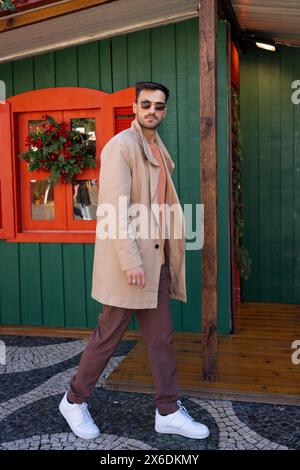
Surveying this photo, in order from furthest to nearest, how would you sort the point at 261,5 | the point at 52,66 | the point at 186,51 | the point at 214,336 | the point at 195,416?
the point at 52,66 < the point at 186,51 < the point at 261,5 < the point at 214,336 < the point at 195,416

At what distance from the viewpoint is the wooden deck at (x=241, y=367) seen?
342 centimetres

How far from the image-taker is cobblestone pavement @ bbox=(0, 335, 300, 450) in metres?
2.88

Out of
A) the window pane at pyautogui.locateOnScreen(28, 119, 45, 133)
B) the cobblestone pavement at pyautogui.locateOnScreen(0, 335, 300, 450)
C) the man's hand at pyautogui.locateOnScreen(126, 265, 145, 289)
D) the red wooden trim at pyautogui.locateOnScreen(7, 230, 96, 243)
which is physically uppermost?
the window pane at pyautogui.locateOnScreen(28, 119, 45, 133)

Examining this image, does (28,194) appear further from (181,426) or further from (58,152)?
(181,426)

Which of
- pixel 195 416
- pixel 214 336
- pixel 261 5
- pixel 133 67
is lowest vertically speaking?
pixel 195 416

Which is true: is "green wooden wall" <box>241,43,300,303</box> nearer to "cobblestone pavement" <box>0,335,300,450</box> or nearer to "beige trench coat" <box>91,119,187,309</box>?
"cobblestone pavement" <box>0,335,300,450</box>

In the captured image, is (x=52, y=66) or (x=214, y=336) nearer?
(x=214, y=336)

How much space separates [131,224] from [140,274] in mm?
263

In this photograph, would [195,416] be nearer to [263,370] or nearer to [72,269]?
[263,370]

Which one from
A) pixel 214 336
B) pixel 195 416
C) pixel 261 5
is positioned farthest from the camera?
pixel 261 5

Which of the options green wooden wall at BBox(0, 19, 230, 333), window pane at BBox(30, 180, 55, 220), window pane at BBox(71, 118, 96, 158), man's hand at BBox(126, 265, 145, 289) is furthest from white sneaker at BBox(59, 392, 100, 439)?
window pane at BBox(71, 118, 96, 158)

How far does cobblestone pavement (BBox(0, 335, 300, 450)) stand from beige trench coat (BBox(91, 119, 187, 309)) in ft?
2.51

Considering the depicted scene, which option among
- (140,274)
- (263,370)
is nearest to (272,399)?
(263,370)

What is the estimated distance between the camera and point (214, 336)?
3523 mm
